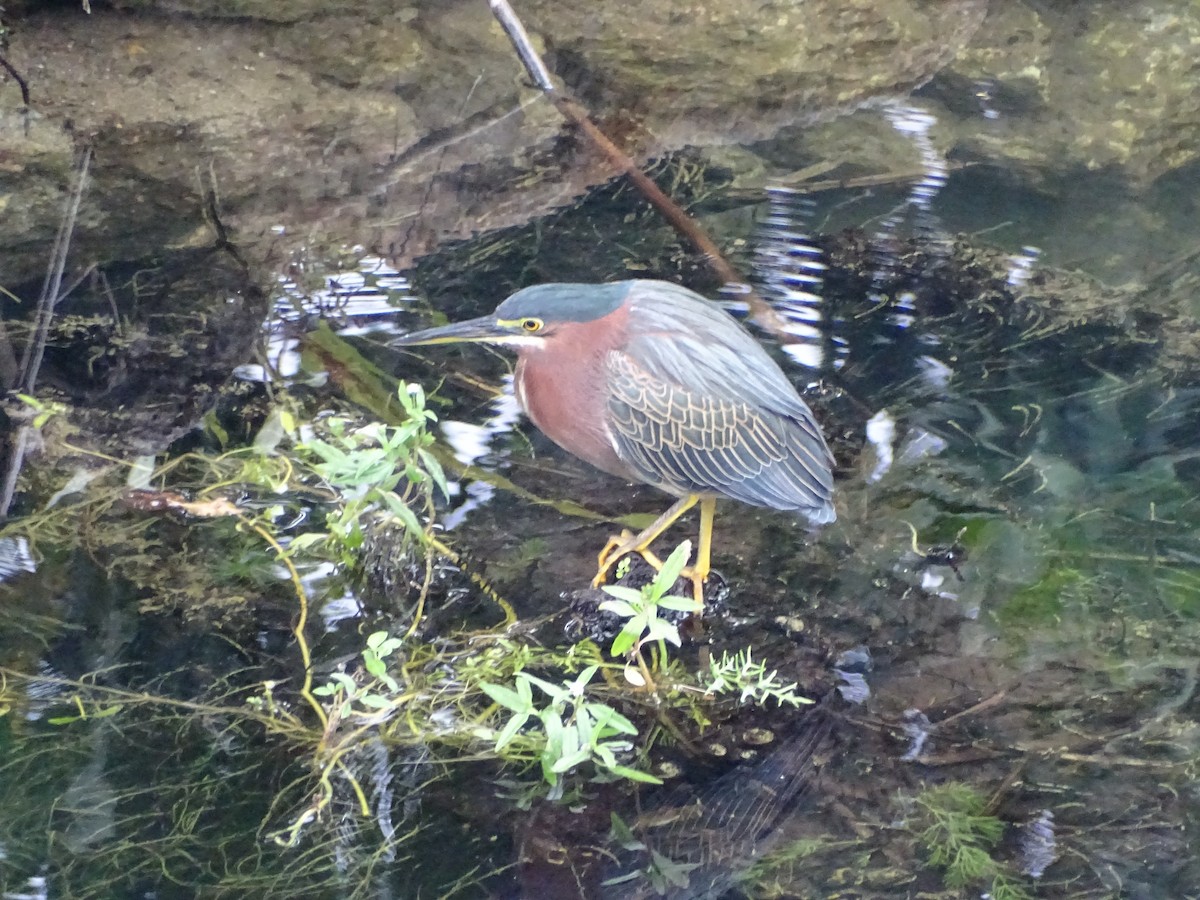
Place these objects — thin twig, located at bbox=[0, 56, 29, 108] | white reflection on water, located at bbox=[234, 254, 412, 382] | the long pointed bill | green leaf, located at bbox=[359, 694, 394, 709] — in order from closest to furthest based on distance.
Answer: green leaf, located at bbox=[359, 694, 394, 709]
the long pointed bill
white reflection on water, located at bbox=[234, 254, 412, 382]
thin twig, located at bbox=[0, 56, 29, 108]

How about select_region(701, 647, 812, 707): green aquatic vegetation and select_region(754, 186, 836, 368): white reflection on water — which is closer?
select_region(701, 647, 812, 707): green aquatic vegetation

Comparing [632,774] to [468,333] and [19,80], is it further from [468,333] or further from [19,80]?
[19,80]

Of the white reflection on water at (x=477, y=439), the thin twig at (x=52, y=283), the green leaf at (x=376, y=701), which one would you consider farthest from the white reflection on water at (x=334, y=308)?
the green leaf at (x=376, y=701)

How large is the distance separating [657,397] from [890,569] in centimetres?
72

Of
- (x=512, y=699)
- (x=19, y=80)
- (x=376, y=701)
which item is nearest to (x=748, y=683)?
(x=512, y=699)

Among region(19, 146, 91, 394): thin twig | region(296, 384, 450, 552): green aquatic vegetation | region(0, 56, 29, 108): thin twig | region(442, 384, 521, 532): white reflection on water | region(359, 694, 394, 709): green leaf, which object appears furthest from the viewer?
region(0, 56, 29, 108): thin twig

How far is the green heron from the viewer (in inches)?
103

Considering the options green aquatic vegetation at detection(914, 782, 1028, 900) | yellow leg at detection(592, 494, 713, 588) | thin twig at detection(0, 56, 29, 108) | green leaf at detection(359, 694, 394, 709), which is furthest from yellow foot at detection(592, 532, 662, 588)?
thin twig at detection(0, 56, 29, 108)

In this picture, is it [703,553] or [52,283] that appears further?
[52,283]

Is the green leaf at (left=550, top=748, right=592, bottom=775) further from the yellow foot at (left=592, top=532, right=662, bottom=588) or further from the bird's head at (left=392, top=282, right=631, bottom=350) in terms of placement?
the bird's head at (left=392, top=282, right=631, bottom=350)

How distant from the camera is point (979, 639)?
2.50 meters

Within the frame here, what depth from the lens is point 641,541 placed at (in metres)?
2.76

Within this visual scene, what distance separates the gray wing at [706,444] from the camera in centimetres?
261

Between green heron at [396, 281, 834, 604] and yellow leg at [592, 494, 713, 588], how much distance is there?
1cm
